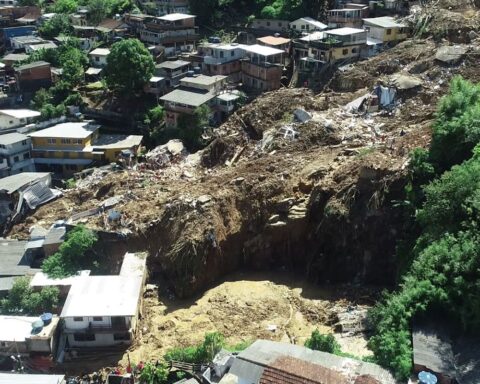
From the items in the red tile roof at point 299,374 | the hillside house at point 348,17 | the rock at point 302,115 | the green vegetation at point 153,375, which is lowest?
the green vegetation at point 153,375

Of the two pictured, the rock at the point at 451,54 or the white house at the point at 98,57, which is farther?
the white house at the point at 98,57

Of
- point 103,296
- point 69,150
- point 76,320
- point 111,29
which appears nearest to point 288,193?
point 103,296

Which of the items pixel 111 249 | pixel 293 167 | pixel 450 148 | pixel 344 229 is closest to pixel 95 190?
pixel 111 249

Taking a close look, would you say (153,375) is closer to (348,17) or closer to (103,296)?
(103,296)

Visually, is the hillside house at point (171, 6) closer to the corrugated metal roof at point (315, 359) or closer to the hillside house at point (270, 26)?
the hillside house at point (270, 26)

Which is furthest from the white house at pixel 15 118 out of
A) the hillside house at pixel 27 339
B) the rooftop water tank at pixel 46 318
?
the rooftop water tank at pixel 46 318

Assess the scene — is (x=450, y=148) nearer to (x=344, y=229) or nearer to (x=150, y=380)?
(x=344, y=229)
